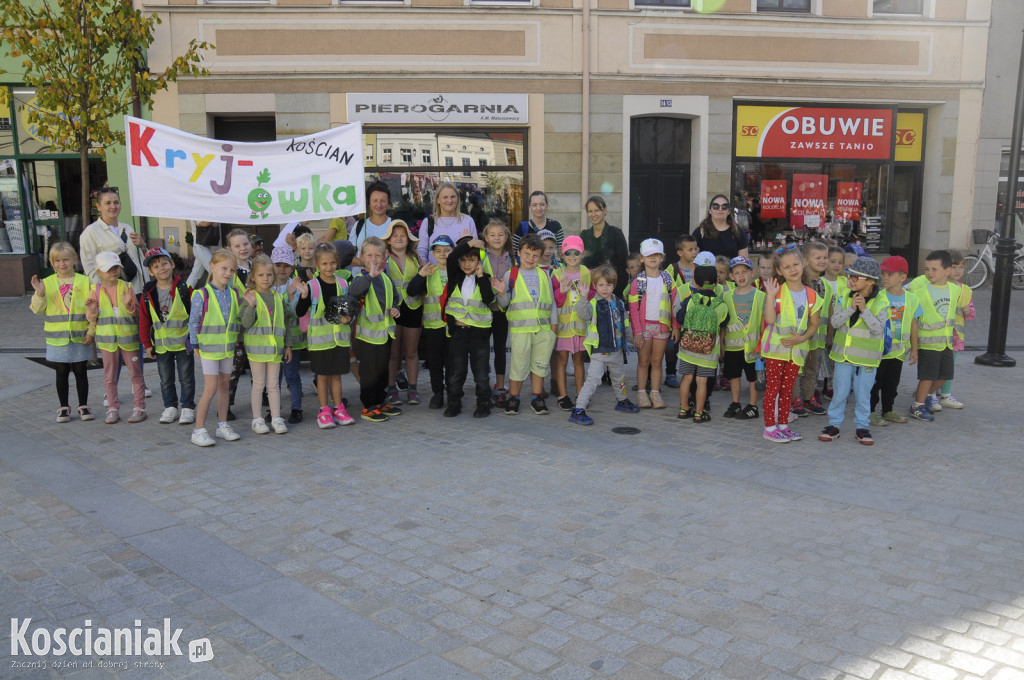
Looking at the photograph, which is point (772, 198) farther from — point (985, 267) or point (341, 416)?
point (341, 416)

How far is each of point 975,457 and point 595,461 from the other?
3.03 m

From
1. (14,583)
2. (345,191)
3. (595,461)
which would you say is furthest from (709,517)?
(345,191)

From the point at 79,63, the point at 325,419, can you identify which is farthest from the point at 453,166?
the point at 325,419

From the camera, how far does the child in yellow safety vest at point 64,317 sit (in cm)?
743

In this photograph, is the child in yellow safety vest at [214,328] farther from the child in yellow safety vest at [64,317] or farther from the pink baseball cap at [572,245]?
the pink baseball cap at [572,245]

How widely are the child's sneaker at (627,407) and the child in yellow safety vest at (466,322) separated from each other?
1308 mm

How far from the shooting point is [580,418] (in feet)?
24.2

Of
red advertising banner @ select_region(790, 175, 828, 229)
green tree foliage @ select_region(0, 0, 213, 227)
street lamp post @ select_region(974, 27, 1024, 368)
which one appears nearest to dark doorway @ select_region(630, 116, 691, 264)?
red advertising banner @ select_region(790, 175, 828, 229)

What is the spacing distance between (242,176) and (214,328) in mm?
1879

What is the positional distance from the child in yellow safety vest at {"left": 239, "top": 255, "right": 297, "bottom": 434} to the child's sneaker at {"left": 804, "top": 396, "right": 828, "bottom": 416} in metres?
4.99

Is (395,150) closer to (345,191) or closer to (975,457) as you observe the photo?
(345,191)

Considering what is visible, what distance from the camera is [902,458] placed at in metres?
6.32

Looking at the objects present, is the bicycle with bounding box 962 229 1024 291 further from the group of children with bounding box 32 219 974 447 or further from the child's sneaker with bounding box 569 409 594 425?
the child's sneaker with bounding box 569 409 594 425

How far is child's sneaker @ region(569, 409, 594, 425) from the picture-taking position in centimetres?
731
